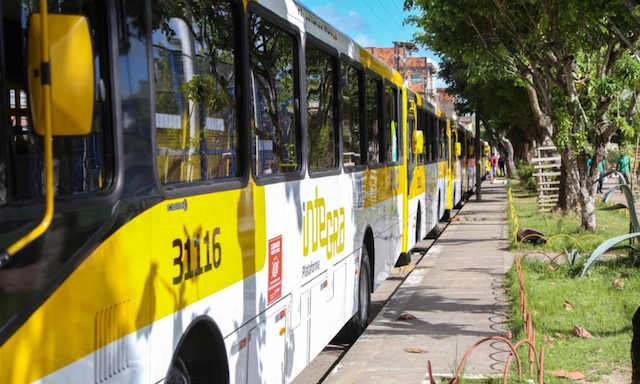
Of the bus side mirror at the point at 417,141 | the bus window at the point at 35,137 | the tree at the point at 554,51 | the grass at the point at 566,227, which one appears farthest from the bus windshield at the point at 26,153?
the tree at the point at 554,51

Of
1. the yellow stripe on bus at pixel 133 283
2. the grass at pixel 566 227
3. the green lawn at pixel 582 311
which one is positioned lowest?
the grass at pixel 566 227

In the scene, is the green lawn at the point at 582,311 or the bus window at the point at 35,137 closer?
the bus window at the point at 35,137

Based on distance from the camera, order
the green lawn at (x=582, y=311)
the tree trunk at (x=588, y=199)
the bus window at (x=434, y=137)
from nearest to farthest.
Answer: the green lawn at (x=582, y=311) < the tree trunk at (x=588, y=199) < the bus window at (x=434, y=137)

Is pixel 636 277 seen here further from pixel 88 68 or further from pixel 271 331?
pixel 88 68

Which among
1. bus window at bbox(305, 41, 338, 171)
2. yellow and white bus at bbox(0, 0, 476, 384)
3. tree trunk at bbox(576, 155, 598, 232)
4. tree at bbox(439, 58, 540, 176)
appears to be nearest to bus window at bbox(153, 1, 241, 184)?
yellow and white bus at bbox(0, 0, 476, 384)

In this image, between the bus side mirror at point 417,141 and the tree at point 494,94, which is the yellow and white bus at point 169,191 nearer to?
the bus side mirror at point 417,141

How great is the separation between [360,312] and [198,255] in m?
5.59

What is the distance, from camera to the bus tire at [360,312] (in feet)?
32.0

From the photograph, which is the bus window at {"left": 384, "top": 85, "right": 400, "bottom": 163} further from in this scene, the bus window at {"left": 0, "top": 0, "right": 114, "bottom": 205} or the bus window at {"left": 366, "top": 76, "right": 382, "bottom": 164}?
the bus window at {"left": 0, "top": 0, "right": 114, "bottom": 205}

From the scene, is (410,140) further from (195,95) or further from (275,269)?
(195,95)

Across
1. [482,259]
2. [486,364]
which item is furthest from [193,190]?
[482,259]

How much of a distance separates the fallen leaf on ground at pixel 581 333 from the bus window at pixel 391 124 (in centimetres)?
355

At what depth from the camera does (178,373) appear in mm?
4457

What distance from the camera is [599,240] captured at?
1723cm
